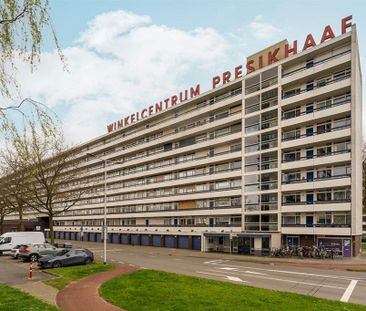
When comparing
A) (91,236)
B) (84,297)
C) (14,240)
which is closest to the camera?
(84,297)

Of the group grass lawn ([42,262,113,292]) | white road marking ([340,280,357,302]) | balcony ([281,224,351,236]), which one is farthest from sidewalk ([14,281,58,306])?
balcony ([281,224,351,236])

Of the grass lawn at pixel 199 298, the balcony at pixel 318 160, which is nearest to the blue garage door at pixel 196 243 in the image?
the balcony at pixel 318 160

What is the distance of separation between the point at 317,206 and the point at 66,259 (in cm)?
2660

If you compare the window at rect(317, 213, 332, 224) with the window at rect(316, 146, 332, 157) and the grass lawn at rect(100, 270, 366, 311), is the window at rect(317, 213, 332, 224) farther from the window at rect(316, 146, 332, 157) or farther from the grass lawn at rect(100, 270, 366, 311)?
the grass lawn at rect(100, 270, 366, 311)

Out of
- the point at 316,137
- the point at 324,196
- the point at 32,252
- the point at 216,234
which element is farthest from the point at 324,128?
the point at 32,252

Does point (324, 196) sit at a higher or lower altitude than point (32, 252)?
higher

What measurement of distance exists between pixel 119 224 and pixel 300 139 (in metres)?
44.7

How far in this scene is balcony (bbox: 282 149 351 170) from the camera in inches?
1515

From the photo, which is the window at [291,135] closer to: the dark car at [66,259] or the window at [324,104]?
the window at [324,104]

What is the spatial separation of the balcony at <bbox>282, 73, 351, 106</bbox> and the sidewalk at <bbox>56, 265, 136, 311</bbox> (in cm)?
3028

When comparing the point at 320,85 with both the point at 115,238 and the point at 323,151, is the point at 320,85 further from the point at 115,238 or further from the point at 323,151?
the point at 115,238

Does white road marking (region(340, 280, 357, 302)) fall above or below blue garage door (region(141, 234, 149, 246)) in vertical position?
above

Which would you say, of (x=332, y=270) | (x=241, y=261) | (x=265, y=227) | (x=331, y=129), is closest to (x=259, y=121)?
(x=331, y=129)

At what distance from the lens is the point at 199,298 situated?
15641 mm
